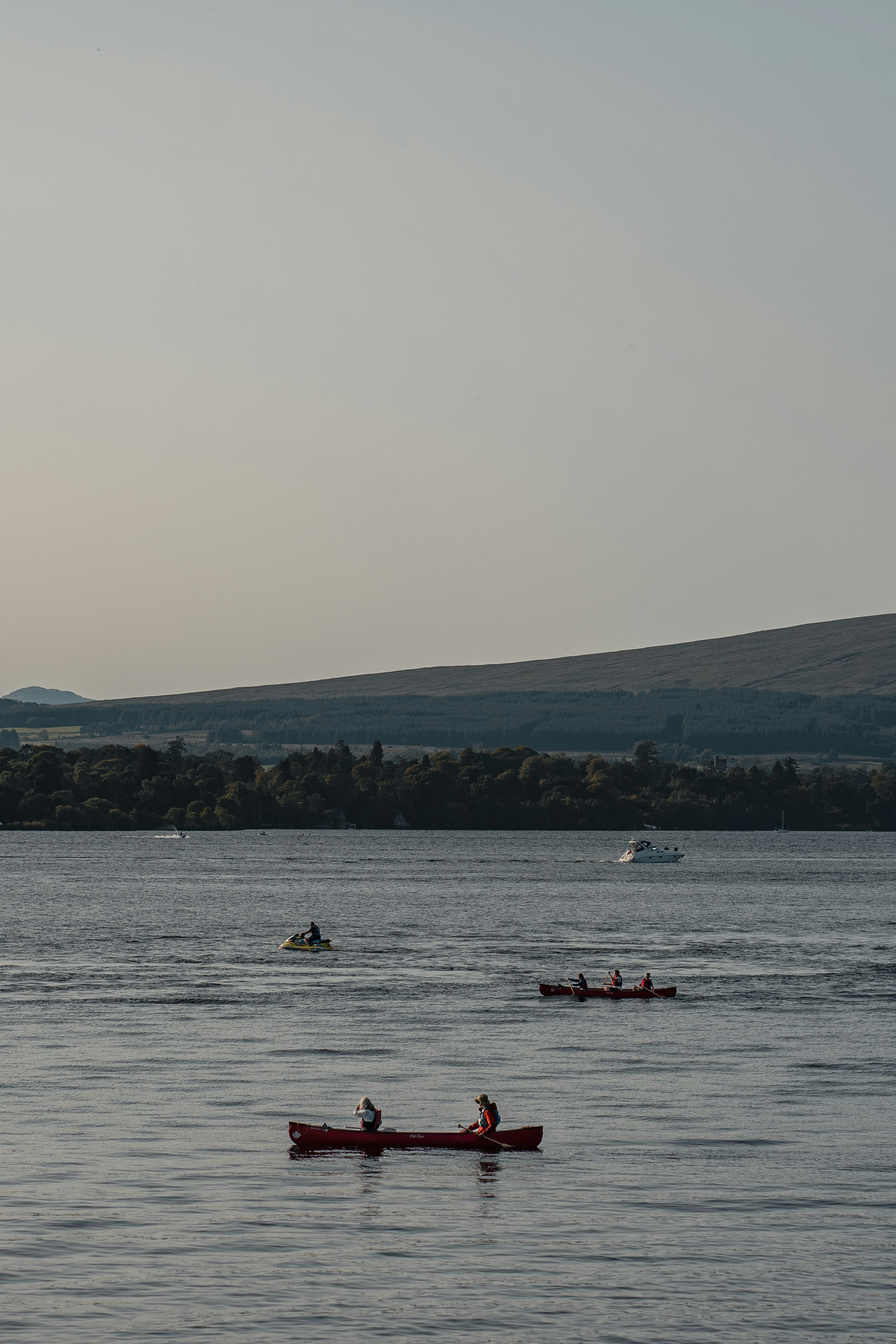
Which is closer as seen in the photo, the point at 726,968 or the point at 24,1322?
the point at 24,1322

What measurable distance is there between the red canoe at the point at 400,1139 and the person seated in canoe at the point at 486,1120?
196 millimetres

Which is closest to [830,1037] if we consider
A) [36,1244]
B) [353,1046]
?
[353,1046]

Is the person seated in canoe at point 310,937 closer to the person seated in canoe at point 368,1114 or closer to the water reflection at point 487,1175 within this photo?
the person seated in canoe at point 368,1114

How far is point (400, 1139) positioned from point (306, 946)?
6862 centimetres

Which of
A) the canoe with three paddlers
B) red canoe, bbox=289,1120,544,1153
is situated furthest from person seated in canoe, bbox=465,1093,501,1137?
the canoe with three paddlers

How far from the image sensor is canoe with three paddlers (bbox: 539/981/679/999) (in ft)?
303

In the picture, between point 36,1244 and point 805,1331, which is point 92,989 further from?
point 805,1331

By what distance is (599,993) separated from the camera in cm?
9288

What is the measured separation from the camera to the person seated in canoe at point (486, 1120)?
5050 cm

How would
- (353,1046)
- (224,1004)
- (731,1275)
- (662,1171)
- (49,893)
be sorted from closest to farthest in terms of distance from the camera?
1. (731,1275)
2. (662,1171)
3. (353,1046)
4. (224,1004)
5. (49,893)

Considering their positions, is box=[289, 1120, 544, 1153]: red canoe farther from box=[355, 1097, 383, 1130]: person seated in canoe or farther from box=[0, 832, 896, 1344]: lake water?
box=[0, 832, 896, 1344]: lake water

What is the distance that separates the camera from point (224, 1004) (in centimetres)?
8775

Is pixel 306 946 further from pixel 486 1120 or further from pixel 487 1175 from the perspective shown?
pixel 487 1175

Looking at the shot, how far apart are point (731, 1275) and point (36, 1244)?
1678 centimetres
